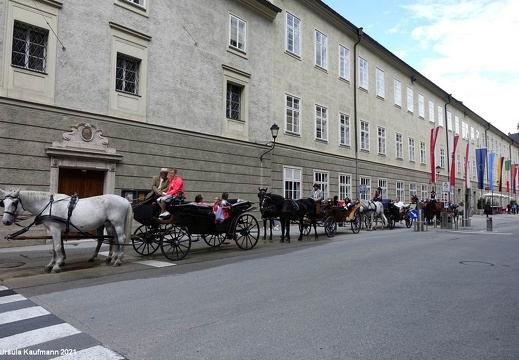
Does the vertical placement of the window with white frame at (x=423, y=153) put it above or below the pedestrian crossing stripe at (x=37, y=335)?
above

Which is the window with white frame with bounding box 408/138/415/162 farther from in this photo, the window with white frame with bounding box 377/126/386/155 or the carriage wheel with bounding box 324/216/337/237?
the carriage wheel with bounding box 324/216/337/237

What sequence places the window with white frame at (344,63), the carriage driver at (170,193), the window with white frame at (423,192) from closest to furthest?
the carriage driver at (170,193) → the window with white frame at (344,63) → the window with white frame at (423,192)

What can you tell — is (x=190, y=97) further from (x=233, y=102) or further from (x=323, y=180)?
(x=323, y=180)

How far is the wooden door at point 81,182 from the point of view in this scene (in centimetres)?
1302

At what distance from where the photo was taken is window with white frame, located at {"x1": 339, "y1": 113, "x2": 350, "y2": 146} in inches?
1065

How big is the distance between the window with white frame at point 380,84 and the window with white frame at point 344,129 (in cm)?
597

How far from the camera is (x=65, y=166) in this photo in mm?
12758

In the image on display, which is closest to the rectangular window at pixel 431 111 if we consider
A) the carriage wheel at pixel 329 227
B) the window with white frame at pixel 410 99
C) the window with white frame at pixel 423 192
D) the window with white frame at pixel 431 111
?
the window with white frame at pixel 431 111

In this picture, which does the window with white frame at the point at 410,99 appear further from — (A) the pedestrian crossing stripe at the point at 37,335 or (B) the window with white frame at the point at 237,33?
(A) the pedestrian crossing stripe at the point at 37,335

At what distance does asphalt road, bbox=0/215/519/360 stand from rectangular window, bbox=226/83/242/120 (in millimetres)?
10441

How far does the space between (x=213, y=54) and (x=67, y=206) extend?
39.0 feet

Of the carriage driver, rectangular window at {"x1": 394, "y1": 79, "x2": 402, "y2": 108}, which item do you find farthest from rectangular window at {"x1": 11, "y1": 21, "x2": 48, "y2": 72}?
rectangular window at {"x1": 394, "y1": 79, "x2": 402, "y2": 108}

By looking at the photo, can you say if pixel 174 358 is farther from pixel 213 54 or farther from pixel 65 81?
pixel 213 54

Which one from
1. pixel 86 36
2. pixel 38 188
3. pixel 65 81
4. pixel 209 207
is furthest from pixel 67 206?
pixel 86 36
